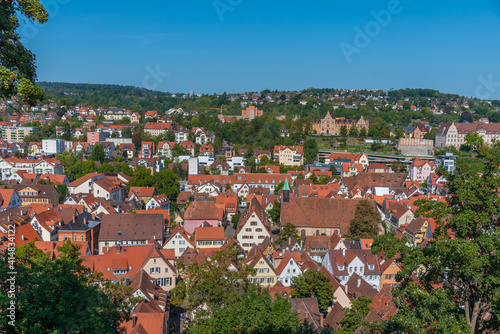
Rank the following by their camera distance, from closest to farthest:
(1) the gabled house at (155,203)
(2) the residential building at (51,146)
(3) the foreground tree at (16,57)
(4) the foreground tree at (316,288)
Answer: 1. (3) the foreground tree at (16,57)
2. (4) the foreground tree at (316,288)
3. (1) the gabled house at (155,203)
4. (2) the residential building at (51,146)

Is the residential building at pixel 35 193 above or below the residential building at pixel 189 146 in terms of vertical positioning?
below

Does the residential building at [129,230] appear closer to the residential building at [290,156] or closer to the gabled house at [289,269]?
the gabled house at [289,269]

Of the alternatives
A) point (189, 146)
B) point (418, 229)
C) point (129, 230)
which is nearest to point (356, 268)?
point (418, 229)

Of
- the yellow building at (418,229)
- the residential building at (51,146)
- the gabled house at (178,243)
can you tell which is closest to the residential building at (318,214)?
the yellow building at (418,229)

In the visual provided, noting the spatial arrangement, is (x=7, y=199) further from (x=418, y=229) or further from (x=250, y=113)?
(x=250, y=113)

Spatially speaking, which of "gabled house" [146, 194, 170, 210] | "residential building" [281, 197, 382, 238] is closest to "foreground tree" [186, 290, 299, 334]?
"residential building" [281, 197, 382, 238]

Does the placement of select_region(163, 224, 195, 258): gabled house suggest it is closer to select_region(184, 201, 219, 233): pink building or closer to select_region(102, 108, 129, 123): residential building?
select_region(184, 201, 219, 233): pink building

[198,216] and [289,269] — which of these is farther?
[198,216]
